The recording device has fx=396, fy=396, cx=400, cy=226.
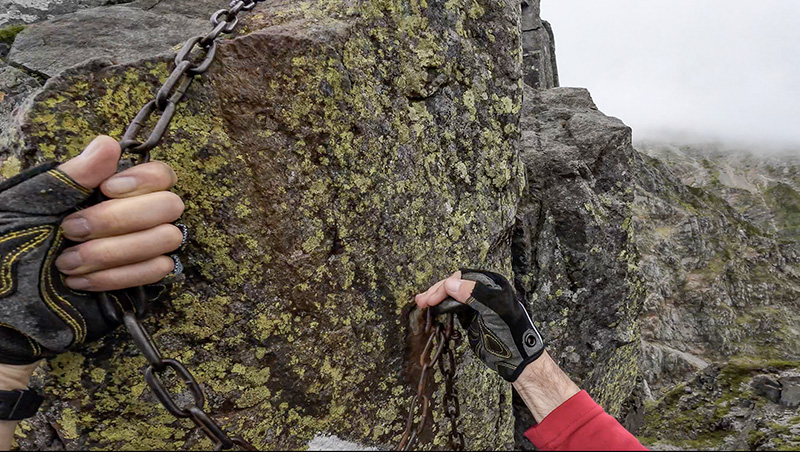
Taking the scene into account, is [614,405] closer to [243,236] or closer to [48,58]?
[243,236]

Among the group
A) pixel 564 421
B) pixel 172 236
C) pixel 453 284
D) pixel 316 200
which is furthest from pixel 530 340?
pixel 172 236

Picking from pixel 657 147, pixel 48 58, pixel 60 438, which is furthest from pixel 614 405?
pixel 657 147

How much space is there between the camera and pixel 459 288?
3.45 m

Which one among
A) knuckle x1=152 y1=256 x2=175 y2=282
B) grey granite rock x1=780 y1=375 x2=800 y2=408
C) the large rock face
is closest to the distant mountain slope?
grey granite rock x1=780 y1=375 x2=800 y2=408

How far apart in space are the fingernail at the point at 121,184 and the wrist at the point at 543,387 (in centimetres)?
306

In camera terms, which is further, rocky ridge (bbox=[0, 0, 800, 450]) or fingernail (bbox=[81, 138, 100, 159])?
rocky ridge (bbox=[0, 0, 800, 450])

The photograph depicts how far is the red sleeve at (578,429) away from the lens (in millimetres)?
2621

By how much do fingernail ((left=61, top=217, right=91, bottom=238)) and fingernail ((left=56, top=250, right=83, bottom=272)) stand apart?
0.11 m

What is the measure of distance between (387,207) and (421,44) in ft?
5.52

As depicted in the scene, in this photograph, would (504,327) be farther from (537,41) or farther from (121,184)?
(537,41)

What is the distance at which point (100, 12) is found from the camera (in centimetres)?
391

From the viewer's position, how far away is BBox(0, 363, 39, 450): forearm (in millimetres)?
2371

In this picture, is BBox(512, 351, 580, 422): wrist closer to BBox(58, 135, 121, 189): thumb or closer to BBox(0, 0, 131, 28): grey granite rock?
BBox(58, 135, 121, 189): thumb

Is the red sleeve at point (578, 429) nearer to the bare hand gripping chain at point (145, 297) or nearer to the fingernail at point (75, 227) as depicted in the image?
the bare hand gripping chain at point (145, 297)
